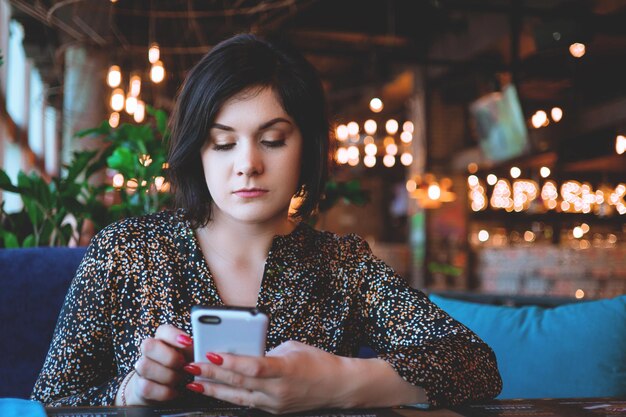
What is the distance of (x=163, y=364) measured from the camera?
3.39ft

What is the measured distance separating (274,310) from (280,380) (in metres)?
0.43

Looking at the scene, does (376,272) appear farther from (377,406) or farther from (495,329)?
(495,329)

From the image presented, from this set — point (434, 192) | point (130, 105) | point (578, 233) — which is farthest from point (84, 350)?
point (578, 233)

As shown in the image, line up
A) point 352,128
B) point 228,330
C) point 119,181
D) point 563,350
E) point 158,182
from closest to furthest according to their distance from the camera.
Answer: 1. point 228,330
2. point 563,350
3. point 158,182
4. point 119,181
5. point 352,128

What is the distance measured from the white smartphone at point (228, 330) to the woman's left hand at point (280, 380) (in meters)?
0.02

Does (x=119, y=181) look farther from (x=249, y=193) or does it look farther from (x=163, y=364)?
(x=163, y=364)

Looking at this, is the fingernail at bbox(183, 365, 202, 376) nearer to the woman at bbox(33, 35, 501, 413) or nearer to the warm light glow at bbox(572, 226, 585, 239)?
the woman at bbox(33, 35, 501, 413)

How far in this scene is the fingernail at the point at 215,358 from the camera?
951 millimetres

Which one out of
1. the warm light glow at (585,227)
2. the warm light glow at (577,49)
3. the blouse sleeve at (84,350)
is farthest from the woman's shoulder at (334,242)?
the warm light glow at (585,227)

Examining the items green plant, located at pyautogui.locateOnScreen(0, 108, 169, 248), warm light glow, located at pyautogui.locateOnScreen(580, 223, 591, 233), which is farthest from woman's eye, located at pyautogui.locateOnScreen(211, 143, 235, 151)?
warm light glow, located at pyautogui.locateOnScreen(580, 223, 591, 233)

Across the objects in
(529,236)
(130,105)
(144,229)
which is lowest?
(529,236)

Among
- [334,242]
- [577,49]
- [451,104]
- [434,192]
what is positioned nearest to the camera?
[334,242]

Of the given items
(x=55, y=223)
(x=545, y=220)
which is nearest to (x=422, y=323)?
(x=55, y=223)

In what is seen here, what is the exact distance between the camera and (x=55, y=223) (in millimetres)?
2416
